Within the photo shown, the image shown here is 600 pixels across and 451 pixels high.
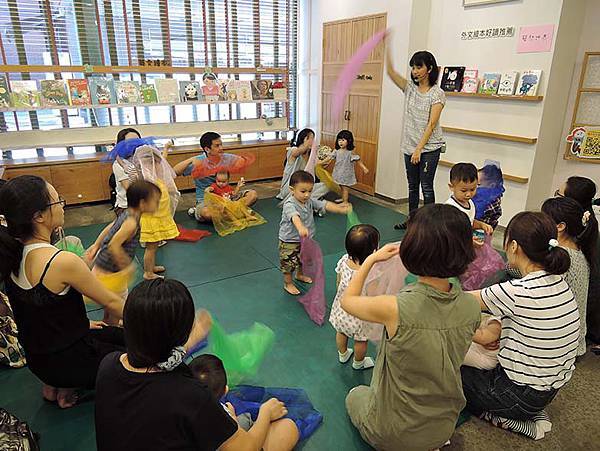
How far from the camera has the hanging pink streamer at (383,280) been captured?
225 centimetres

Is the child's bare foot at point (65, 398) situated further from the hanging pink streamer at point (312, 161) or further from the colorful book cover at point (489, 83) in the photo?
the colorful book cover at point (489, 83)

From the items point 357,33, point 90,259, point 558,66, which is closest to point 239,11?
point 357,33

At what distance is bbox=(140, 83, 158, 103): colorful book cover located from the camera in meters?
5.49

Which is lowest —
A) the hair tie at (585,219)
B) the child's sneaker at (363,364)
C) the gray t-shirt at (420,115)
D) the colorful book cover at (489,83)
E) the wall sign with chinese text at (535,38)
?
the child's sneaker at (363,364)

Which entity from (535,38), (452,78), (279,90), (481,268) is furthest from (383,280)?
(279,90)

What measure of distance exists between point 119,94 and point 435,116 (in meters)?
3.81

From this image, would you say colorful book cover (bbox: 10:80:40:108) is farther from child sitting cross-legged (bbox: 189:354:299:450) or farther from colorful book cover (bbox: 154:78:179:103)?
child sitting cross-legged (bbox: 189:354:299:450)

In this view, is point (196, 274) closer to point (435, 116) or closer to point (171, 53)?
point (435, 116)

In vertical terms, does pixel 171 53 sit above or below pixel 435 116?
above

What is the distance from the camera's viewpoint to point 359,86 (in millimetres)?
5594

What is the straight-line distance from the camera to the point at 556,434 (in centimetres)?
194

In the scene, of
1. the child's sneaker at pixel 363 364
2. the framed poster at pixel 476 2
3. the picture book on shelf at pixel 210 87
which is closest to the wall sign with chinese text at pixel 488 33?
the framed poster at pixel 476 2

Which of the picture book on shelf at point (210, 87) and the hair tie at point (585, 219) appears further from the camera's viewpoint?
the picture book on shelf at point (210, 87)

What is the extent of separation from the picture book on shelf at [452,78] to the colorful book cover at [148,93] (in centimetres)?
355
